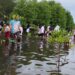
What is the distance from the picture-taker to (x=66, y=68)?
51.9ft

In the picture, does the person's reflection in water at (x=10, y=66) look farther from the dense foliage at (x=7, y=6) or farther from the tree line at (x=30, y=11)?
the dense foliage at (x=7, y=6)

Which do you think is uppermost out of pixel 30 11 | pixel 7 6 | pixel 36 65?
pixel 7 6

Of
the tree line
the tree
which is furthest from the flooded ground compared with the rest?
the tree

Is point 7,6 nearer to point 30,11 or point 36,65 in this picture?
point 30,11

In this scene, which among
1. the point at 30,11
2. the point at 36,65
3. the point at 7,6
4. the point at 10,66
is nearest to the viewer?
the point at 10,66

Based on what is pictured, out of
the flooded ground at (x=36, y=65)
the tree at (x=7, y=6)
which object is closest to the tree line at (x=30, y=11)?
the tree at (x=7, y=6)

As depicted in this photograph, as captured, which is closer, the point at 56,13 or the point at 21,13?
the point at 21,13

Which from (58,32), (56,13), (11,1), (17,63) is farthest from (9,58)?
(56,13)

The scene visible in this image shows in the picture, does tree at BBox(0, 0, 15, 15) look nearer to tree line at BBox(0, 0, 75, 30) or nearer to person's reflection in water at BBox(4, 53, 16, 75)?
tree line at BBox(0, 0, 75, 30)

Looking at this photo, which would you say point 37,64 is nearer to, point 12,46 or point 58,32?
point 58,32

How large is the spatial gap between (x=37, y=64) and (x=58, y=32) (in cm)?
335

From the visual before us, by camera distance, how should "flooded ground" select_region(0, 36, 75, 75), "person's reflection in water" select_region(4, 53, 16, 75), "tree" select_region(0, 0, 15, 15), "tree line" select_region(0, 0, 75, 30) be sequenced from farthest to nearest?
"tree line" select_region(0, 0, 75, 30) → "tree" select_region(0, 0, 15, 15) → "flooded ground" select_region(0, 36, 75, 75) → "person's reflection in water" select_region(4, 53, 16, 75)

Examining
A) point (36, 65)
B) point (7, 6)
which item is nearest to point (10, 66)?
point (36, 65)

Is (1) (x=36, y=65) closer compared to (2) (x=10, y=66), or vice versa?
(2) (x=10, y=66)
